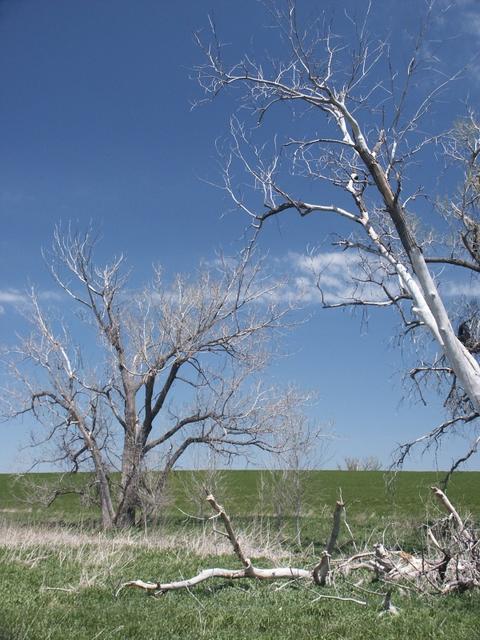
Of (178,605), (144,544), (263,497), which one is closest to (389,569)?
(178,605)

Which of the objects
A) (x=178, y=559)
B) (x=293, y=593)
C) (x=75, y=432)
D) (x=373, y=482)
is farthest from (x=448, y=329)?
(x=373, y=482)

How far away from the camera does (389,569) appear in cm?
935

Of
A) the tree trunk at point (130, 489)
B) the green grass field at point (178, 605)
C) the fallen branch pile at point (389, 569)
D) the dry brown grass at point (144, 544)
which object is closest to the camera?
the green grass field at point (178, 605)

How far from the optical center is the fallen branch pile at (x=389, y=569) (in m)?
8.70

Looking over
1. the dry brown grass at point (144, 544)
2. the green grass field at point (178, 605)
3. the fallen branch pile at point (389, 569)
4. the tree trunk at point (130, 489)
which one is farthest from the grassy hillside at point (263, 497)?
the green grass field at point (178, 605)

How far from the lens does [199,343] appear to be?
2452 cm

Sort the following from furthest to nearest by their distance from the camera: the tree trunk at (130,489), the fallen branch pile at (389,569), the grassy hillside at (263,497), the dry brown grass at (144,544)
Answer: the grassy hillside at (263,497)
the tree trunk at (130,489)
the dry brown grass at (144,544)
the fallen branch pile at (389,569)

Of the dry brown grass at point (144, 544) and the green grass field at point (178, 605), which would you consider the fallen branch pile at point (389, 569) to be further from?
the dry brown grass at point (144, 544)

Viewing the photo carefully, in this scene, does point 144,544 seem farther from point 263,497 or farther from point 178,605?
point 263,497

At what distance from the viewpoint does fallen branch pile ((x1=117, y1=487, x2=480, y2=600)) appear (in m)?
8.70

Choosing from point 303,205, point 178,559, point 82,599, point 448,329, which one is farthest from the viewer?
point 303,205

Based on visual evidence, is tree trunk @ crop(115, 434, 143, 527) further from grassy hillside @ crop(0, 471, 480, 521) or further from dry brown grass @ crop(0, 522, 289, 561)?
dry brown grass @ crop(0, 522, 289, 561)

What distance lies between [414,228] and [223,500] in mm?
12558

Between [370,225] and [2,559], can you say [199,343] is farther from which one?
[2,559]
